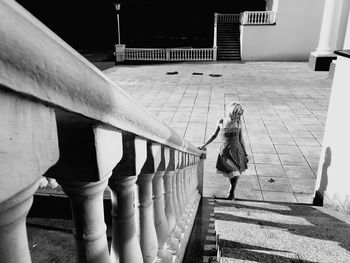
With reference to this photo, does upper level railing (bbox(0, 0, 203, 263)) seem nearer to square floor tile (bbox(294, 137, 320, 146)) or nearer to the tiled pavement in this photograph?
the tiled pavement

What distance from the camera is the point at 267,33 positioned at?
2212 cm

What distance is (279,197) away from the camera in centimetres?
566

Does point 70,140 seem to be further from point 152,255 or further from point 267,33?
point 267,33

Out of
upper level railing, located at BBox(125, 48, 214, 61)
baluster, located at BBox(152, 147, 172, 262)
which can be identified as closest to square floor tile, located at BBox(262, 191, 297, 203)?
baluster, located at BBox(152, 147, 172, 262)

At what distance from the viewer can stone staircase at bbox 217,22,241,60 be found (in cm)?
2256

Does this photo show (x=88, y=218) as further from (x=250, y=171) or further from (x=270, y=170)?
(x=270, y=170)

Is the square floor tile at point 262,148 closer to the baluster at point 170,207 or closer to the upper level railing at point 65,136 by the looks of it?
the baluster at point 170,207

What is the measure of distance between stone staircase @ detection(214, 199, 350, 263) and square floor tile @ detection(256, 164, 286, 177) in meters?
1.92

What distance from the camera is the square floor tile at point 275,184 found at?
5.91 metres

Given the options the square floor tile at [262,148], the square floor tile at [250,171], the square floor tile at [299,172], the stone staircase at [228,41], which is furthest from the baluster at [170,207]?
the stone staircase at [228,41]

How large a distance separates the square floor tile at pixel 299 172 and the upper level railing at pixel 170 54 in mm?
15983

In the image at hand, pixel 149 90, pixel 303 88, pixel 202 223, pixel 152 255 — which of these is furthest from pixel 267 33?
pixel 152 255

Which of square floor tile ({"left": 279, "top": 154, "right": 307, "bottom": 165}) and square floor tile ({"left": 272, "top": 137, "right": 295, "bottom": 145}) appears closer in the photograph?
square floor tile ({"left": 279, "top": 154, "right": 307, "bottom": 165})

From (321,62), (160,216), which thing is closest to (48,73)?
(160,216)
